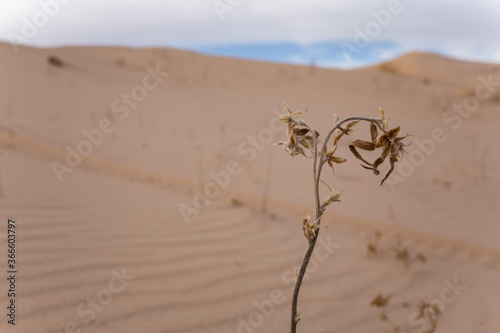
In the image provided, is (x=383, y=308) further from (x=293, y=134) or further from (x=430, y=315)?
(x=293, y=134)

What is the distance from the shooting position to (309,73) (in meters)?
19.6

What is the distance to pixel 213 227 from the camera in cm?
353

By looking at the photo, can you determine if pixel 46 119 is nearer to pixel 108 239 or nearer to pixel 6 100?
pixel 6 100

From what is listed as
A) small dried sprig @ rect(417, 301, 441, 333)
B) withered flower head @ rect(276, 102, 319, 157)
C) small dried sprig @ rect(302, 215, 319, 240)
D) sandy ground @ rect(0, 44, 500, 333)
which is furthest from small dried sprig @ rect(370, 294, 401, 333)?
withered flower head @ rect(276, 102, 319, 157)

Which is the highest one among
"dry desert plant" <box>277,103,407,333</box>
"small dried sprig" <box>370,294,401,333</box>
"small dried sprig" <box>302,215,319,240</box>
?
"dry desert plant" <box>277,103,407,333</box>

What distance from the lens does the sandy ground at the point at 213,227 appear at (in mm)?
2398

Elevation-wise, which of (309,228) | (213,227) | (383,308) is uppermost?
(309,228)

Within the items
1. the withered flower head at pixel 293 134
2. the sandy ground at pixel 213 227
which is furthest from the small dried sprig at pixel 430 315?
the withered flower head at pixel 293 134

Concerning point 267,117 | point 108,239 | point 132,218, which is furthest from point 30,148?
point 267,117

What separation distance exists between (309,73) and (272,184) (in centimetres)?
1475

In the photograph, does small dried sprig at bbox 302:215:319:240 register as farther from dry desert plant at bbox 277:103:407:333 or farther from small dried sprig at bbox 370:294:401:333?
small dried sprig at bbox 370:294:401:333

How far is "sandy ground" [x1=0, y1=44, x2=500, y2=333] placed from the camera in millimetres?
2398

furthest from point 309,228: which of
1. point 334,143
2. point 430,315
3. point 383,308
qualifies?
point 383,308

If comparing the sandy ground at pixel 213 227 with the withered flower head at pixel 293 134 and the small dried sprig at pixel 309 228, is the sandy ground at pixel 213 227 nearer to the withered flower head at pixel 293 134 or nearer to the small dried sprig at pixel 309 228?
the small dried sprig at pixel 309 228
